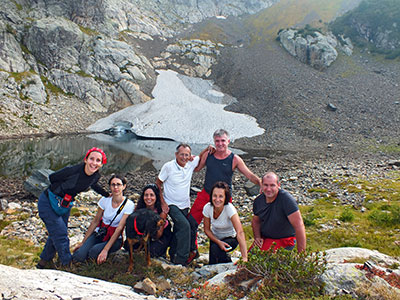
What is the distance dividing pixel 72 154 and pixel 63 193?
86.3 ft

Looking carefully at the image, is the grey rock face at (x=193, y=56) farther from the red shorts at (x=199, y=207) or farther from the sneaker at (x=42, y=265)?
the sneaker at (x=42, y=265)

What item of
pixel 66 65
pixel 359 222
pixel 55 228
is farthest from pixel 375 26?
pixel 55 228

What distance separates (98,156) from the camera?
20.9 feet

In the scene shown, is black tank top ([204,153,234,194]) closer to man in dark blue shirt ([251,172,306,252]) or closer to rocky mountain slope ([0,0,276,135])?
man in dark blue shirt ([251,172,306,252])

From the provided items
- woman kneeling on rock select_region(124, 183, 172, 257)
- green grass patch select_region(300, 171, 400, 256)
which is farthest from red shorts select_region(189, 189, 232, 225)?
green grass patch select_region(300, 171, 400, 256)

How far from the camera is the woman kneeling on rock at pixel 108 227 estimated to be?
21.8 feet

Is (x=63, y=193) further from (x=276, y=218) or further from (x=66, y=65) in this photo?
(x=66, y=65)

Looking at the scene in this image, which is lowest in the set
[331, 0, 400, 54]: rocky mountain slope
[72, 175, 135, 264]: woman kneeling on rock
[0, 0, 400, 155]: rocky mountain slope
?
[72, 175, 135, 264]: woman kneeling on rock

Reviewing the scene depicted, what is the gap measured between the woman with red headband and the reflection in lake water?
17.4 meters

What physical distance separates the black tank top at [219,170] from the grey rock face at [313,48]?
72320mm

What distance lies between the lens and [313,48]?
72188 millimetres

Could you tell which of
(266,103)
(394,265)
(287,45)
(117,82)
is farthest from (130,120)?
(287,45)

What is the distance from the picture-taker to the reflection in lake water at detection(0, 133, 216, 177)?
24.0m

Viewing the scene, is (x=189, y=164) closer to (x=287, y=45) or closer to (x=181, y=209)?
(x=181, y=209)
